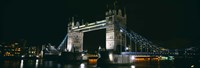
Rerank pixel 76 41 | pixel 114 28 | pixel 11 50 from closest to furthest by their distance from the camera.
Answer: pixel 114 28 < pixel 76 41 < pixel 11 50

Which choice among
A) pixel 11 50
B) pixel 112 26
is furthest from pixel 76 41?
pixel 11 50

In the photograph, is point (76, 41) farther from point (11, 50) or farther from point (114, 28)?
point (11, 50)

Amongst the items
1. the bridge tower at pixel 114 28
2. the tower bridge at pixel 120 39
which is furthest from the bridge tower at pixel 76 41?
the bridge tower at pixel 114 28

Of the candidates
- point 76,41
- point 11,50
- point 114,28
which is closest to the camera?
Answer: point 114,28

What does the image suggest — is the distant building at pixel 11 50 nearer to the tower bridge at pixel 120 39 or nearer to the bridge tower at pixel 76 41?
the bridge tower at pixel 76 41

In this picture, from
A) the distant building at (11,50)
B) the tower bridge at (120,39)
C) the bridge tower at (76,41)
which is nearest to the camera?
the tower bridge at (120,39)

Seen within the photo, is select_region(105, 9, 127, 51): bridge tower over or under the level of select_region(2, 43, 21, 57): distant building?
over

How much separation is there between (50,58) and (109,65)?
129ft

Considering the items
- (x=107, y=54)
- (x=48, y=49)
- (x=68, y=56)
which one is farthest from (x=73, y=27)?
(x=107, y=54)

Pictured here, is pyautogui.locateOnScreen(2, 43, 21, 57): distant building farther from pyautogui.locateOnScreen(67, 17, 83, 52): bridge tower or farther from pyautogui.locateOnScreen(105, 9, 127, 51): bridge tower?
pyautogui.locateOnScreen(105, 9, 127, 51): bridge tower

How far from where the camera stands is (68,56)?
2175 inches

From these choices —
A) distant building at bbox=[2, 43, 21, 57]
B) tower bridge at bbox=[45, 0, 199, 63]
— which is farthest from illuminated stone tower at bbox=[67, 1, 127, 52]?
distant building at bbox=[2, 43, 21, 57]

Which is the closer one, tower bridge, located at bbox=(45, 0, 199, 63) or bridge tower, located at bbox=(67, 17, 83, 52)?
tower bridge, located at bbox=(45, 0, 199, 63)

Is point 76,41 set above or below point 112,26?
below
